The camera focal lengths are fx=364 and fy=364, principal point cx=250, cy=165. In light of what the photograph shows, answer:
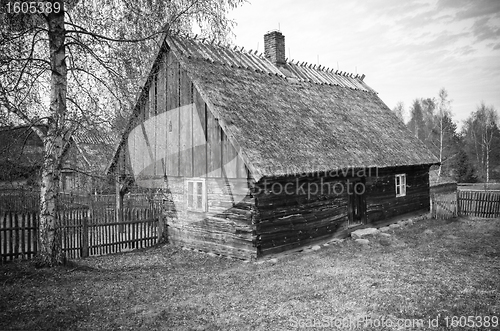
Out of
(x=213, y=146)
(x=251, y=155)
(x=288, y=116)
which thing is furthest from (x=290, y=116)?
(x=251, y=155)

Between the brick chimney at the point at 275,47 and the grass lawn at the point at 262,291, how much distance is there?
9.73m

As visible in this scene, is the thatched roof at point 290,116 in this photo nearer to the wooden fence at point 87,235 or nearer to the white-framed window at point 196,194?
the white-framed window at point 196,194

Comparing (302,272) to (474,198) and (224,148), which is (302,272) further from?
(474,198)

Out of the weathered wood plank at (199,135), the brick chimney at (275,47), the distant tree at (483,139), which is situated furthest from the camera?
the distant tree at (483,139)

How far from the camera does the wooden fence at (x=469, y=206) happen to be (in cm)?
1827

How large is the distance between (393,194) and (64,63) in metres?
14.2

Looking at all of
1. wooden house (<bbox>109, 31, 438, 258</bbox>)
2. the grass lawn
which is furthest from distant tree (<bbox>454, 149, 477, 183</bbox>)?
the grass lawn

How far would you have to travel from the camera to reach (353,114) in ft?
56.4

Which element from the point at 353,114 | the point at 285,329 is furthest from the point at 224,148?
the point at 353,114

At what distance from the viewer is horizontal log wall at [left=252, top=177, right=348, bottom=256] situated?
11.0 m

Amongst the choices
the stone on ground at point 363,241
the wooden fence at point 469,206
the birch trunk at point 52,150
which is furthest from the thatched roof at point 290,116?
the birch trunk at point 52,150

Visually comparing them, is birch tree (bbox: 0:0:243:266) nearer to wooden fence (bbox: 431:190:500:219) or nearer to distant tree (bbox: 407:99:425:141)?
wooden fence (bbox: 431:190:500:219)

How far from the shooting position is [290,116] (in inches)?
532

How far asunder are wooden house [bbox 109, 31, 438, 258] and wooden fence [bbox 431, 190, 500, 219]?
2.61 meters
